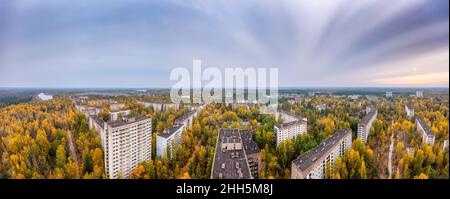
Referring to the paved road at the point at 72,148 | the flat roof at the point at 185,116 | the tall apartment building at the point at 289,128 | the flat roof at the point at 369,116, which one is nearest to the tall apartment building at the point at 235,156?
the tall apartment building at the point at 289,128

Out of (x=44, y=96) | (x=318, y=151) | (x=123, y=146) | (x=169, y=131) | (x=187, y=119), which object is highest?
(x=44, y=96)

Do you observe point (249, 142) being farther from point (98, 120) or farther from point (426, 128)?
point (426, 128)

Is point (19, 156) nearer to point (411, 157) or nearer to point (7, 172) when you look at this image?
point (7, 172)

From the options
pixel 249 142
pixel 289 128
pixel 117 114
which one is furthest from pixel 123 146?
pixel 289 128

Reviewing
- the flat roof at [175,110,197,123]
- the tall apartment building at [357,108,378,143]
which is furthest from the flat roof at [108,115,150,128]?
the tall apartment building at [357,108,378,143]

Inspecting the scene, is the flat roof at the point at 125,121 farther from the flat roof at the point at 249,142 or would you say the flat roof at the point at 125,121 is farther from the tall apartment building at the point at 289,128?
the tall apartment building at the point at 289,128
